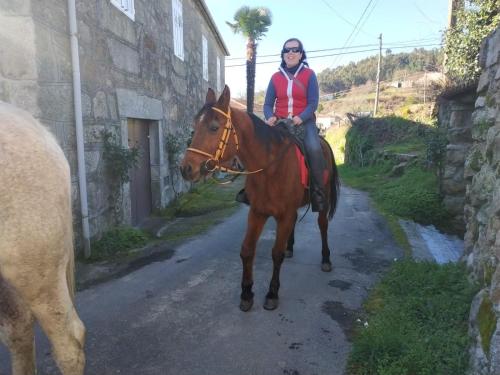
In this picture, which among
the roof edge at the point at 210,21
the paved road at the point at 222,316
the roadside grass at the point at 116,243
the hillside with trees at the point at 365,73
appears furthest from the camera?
the hillside with trees at the point at 365,73

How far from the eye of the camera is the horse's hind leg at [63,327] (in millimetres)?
1838

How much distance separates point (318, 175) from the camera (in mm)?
4055

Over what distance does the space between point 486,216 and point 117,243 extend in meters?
4.58

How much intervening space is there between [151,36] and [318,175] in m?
5.00

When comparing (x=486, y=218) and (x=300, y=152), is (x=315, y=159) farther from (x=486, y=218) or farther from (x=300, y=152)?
(x=486, y=218)

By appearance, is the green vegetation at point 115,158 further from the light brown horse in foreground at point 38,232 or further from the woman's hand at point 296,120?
the light brown horse in foreground at point 38,232

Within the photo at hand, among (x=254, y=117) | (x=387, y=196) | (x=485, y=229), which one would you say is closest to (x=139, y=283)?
(x=254, y=117)

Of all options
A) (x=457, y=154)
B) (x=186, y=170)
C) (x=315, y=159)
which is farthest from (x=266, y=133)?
(x=457, y=154)

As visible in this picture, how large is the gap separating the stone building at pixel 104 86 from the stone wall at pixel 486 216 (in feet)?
14.2

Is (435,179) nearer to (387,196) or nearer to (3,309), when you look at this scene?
(387,196)

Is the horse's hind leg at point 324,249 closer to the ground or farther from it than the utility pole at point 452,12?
closer to the ground

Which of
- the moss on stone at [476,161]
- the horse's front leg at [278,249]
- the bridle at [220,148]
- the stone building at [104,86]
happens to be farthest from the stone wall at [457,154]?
the stone building at [104,86]

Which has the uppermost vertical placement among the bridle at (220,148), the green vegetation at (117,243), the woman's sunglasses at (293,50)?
the woman's sunglasses at (293,50)

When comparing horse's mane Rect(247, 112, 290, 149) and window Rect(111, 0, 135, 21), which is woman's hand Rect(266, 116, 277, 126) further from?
window Rect(111, 0, 135, 21)
